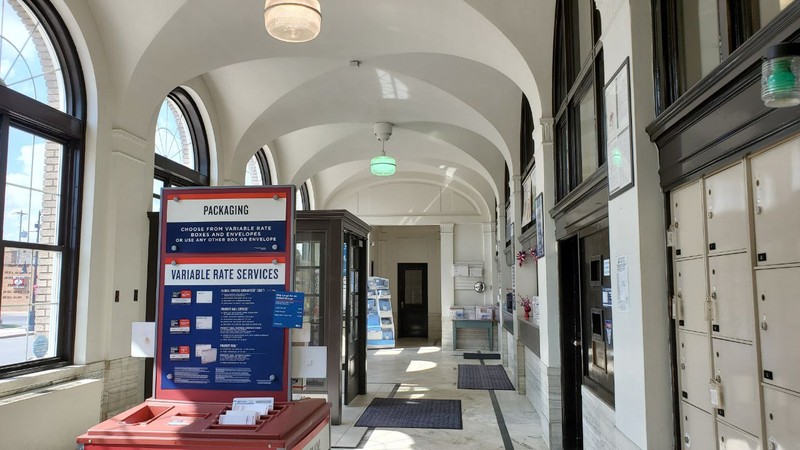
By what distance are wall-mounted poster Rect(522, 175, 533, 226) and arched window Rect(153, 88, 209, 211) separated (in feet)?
14.1

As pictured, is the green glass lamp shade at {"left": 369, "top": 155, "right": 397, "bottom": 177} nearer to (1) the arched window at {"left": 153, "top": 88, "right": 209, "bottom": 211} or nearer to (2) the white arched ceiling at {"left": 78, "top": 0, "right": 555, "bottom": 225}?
(2) the white arched ceiling at {"left": 78, "top": 0, "right": 555, "bottom": 225}

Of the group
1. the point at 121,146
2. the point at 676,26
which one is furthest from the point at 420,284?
the point at 676,26

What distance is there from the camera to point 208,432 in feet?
7.26

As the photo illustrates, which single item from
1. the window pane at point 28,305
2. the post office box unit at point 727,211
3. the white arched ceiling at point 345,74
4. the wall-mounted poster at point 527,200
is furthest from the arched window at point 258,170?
the post office box unit at point 727,211

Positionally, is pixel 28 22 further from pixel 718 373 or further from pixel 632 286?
pixel 718 373

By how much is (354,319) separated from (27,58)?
4.67 m

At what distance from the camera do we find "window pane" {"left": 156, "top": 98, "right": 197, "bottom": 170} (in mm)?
6645

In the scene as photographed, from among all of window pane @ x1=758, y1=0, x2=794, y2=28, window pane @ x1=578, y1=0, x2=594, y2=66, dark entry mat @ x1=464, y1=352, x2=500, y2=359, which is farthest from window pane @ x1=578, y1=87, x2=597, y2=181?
dark entry mat @ x1=464, y1=352, x2=500, y2=359

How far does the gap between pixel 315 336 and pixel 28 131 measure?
3395 millimetres

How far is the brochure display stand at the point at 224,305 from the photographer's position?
265 cm

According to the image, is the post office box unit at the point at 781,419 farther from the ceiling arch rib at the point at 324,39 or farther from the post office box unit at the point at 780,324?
the ceiling arch rib at the point at 324,39

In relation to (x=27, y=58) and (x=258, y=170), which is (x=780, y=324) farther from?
(x=258, y=170)

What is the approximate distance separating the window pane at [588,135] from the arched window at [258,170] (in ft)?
21.7

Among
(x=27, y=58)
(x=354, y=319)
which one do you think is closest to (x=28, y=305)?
(x=27, y=58)
